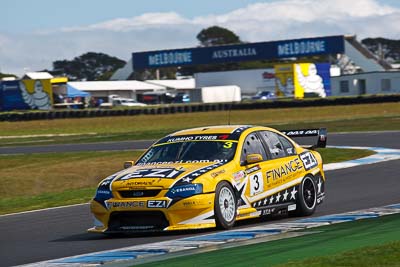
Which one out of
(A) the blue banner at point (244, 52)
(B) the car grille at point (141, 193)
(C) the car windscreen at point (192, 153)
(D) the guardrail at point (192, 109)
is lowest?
(D) the guardrail at point (192, 109)

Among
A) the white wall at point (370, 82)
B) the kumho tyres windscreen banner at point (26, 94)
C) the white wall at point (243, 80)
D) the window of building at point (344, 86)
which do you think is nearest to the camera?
the kumho tyres windscreen banner at point (26, 94)

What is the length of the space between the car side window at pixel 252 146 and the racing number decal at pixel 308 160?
0.87m

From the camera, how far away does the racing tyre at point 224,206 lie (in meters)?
11.3

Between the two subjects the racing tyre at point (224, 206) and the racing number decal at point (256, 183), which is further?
the racing number decal at point (256, 183)

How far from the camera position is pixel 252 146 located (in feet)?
41.0

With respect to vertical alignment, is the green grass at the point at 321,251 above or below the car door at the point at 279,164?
below

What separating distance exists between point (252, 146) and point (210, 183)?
138 cm

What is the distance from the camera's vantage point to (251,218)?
12.8 metres

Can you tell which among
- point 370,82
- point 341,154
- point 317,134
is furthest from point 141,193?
point 370,82

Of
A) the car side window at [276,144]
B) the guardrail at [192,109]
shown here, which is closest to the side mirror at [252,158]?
the car side window at [276,144]

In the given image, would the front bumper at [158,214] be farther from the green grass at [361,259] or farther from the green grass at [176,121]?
the green grass at [176,121]

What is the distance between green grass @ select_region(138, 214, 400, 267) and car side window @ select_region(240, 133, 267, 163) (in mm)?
1675

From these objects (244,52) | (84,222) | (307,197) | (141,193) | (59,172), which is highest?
(244,52)

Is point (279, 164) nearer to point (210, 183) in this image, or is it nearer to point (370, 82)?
point (210, 183)
